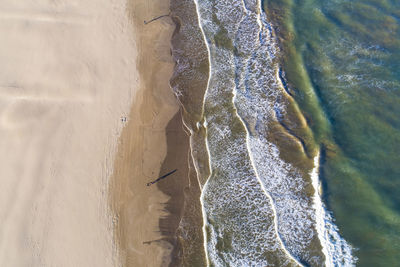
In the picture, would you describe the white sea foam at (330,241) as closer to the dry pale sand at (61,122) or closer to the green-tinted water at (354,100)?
the green-tinted water at (354,100)

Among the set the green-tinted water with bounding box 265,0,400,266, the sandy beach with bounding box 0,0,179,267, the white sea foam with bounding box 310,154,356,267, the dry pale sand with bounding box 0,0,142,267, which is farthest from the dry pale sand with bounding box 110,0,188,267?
the green-tinted water with bounding box 265,0,400,266

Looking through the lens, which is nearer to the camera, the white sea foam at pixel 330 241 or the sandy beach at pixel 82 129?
the white sea foam at pixel 330 241

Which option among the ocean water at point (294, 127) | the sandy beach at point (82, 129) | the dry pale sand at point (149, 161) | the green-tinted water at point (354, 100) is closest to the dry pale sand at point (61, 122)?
the sandy beach at point (82, 129)

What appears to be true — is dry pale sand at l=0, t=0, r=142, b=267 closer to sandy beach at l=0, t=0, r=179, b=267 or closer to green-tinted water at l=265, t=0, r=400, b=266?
sandy beach at l=0, t=0, r=179, b=267

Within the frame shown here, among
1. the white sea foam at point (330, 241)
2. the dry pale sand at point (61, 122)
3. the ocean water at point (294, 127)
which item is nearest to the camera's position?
the white sea foam at point (330, 241)

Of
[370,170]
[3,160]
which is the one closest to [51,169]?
[3,160]

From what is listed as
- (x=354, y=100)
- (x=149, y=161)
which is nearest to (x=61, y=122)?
(x=149, y=161)

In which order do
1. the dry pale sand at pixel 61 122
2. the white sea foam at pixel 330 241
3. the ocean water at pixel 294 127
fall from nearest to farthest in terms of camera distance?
the white sea foam at pixel 330 241 → the ocean water at pixel 294 127 → the dry pale sand at pixel 61 122
